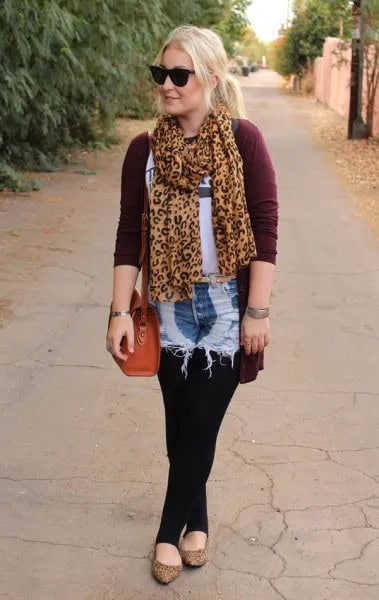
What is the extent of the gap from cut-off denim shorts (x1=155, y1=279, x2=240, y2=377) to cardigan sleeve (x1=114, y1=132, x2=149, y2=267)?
0.67 feet

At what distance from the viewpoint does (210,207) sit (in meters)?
2.88

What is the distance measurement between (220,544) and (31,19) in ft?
30.3

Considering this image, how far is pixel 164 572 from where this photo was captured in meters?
3.17

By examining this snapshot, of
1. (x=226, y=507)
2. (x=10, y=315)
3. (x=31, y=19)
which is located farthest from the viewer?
(x=31, y=19)

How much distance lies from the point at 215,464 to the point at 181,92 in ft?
6.30

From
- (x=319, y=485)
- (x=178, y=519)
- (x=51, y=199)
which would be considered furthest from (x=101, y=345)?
(x=51, y=199)

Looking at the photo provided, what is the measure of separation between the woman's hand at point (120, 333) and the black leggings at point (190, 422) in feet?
0.43

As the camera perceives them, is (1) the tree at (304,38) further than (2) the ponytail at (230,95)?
Yes

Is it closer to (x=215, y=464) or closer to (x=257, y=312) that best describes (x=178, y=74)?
(x=257, y=312)

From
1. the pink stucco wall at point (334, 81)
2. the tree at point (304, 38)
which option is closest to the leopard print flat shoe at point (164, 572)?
the pink stucco wall at point (334, 81)

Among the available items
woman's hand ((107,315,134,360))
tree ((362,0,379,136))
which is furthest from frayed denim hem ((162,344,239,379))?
tree ((362,0,379,136))

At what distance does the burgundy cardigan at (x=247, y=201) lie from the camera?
2893 mm

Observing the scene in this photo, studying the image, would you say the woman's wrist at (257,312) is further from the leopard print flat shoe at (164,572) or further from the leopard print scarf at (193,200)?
the leopard print flat shoe at (164,572)

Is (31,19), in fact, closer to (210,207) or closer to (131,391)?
(131,391)
